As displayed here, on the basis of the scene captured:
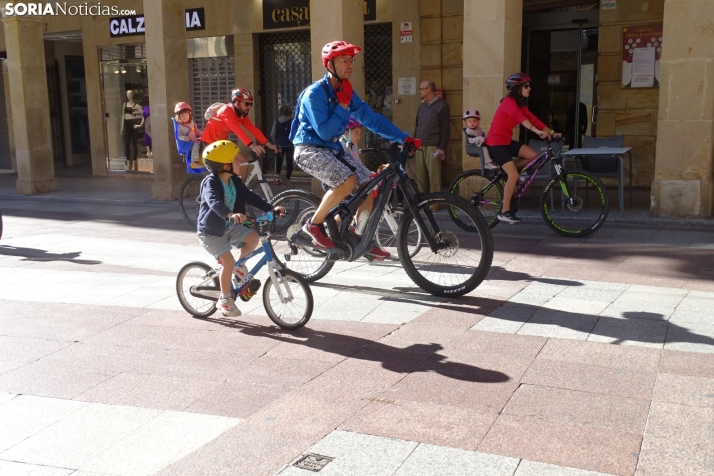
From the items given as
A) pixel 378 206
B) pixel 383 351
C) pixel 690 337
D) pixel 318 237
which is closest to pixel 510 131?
pixel 378 206

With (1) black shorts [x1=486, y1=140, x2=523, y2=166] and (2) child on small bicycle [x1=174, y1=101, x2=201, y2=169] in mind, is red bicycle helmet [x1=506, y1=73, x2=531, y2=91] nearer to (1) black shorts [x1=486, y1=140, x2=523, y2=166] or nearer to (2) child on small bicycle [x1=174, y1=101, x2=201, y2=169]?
(1) black shorts [x1=486, y1=140, x2=523, y2=166]

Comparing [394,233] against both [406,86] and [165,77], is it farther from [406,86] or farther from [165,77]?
[406,86]

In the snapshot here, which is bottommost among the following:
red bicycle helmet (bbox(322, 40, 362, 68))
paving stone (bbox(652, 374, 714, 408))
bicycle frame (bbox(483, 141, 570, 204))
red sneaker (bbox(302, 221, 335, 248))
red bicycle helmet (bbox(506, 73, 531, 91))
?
paving stone (bbox(652, 374, 714, 408))

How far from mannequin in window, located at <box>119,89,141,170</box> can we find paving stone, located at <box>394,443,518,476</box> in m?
17.0

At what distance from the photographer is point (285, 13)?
16.3 m

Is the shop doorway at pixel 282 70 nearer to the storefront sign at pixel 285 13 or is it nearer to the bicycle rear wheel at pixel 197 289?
the storefront sign at pixel 285 13

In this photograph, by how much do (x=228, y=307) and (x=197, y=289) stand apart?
330mm

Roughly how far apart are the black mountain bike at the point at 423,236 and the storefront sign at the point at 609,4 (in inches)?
343

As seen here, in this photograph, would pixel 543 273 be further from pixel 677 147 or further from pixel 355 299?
pixel 677 147

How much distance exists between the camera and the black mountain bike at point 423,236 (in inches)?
240

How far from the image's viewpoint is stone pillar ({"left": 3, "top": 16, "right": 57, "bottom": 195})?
1519 centimetres

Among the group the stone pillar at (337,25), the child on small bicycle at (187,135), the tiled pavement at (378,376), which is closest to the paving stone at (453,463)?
the tiled pavement at (378,376)

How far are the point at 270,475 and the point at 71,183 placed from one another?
615 inches

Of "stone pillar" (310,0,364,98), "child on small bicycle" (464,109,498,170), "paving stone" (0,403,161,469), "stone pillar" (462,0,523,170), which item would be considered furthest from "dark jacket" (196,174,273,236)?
"stone pillar" (310,0,364,98)
